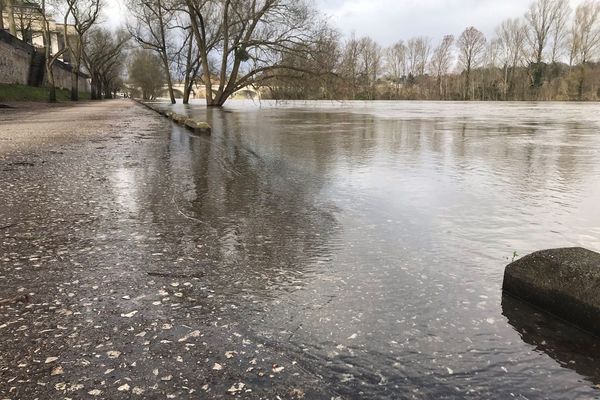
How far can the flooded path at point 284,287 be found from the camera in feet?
6.05

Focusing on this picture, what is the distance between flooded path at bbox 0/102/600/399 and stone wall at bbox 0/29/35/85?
109 feet

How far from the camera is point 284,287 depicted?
2674 mm

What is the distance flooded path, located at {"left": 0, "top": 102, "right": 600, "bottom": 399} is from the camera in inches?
72.6

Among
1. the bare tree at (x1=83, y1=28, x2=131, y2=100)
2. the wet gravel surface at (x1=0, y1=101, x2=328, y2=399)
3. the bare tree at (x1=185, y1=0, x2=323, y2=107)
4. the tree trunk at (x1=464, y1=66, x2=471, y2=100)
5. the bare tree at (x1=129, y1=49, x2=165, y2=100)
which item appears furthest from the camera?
the tree trunk at (x1=464, y1=66, x2=471, y2=100)

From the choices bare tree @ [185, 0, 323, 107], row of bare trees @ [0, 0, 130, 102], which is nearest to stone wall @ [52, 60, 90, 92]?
row of bare trees @ [0, 0, 130, 102]

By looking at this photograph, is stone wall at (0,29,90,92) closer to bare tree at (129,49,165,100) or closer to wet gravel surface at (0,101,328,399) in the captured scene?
bare tree at (129,49,165,100)

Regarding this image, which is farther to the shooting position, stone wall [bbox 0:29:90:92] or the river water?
stone wall [bbox 0:29:90:92]

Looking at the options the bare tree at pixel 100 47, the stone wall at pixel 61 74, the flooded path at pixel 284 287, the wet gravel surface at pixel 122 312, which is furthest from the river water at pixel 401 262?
the bare tree at pixel 100 47

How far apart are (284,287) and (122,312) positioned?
0.85 metres

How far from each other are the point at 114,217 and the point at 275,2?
2631cm

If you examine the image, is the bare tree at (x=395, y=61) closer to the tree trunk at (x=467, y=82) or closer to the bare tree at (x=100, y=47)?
the tree trunk at (x=467, y=82)

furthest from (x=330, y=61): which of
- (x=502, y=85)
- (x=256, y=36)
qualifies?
(x=502, y=85)

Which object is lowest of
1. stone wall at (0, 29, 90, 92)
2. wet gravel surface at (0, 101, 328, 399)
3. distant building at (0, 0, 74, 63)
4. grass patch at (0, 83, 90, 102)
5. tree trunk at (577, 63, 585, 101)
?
wet gravel surface at (0, 101, 328, 399)

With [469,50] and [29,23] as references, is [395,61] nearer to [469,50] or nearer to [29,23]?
[469,50]
